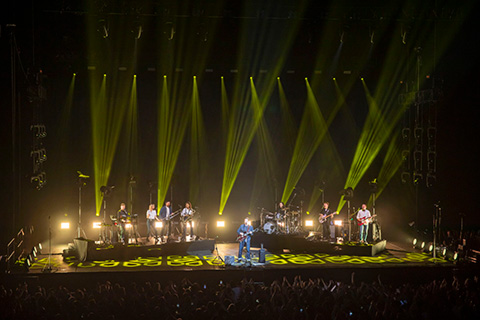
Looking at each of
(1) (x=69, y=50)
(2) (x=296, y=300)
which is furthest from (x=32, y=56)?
(2) (x=296, y=300)

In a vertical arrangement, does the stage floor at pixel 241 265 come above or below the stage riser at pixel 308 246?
below

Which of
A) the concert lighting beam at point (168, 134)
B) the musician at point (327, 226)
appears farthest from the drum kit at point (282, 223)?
the concert lighting beam at point (168, 134)

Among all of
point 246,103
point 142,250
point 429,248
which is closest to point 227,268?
point 142,250

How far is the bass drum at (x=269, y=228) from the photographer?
16578mm

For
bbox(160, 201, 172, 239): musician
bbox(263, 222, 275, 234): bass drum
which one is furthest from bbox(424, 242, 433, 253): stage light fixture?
bbox(160, 201, 172, 239): musician

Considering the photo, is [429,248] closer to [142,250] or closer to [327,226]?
[327,226]

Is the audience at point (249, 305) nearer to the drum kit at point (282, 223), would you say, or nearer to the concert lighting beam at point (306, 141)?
the drum kit at point (282, 223)

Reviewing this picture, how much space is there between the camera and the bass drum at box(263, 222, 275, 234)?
54.4 feet

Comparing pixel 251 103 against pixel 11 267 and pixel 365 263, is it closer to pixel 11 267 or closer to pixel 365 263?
pixel 365 263

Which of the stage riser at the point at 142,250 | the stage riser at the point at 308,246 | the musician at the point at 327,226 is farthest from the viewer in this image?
the musician at the point at 327,226

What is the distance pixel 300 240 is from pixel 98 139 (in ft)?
29.2

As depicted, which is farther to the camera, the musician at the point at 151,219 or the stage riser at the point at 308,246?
the musician at the point at 151,219

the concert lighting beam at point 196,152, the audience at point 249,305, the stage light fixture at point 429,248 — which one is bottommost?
the stage light fixture at point 429,248

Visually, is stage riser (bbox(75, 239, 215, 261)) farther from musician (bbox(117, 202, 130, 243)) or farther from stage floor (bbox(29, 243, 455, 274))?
musician (bbox(117, 202, 130, 243))
